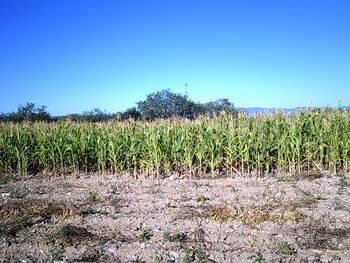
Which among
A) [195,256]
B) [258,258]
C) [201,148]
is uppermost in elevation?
[201,148]

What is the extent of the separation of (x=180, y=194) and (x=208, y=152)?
277 centimetres

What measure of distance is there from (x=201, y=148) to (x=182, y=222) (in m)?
4.53

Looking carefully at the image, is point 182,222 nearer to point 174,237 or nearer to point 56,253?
point 174,237

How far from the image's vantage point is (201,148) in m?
9.88

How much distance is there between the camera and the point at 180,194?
24.9 feet

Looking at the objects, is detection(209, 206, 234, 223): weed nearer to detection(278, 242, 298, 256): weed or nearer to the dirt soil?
the dirt soil

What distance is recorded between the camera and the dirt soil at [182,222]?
4.35m

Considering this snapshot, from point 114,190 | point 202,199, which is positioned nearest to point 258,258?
point 202,199

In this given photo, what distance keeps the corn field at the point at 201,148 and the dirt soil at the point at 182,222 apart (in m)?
1.31

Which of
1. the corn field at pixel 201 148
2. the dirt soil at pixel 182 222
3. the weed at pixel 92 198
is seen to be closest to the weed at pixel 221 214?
the dirt soil at pixel 182 222

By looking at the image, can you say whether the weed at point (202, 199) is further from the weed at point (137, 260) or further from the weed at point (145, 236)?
the weed at point (137, 260)

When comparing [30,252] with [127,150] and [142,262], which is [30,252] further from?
[127,150]

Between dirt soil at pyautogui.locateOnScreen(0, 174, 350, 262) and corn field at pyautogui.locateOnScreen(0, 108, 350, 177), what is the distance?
1.31 metres

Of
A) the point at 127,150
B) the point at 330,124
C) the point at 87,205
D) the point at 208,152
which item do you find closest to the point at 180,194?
the point at 87,205
